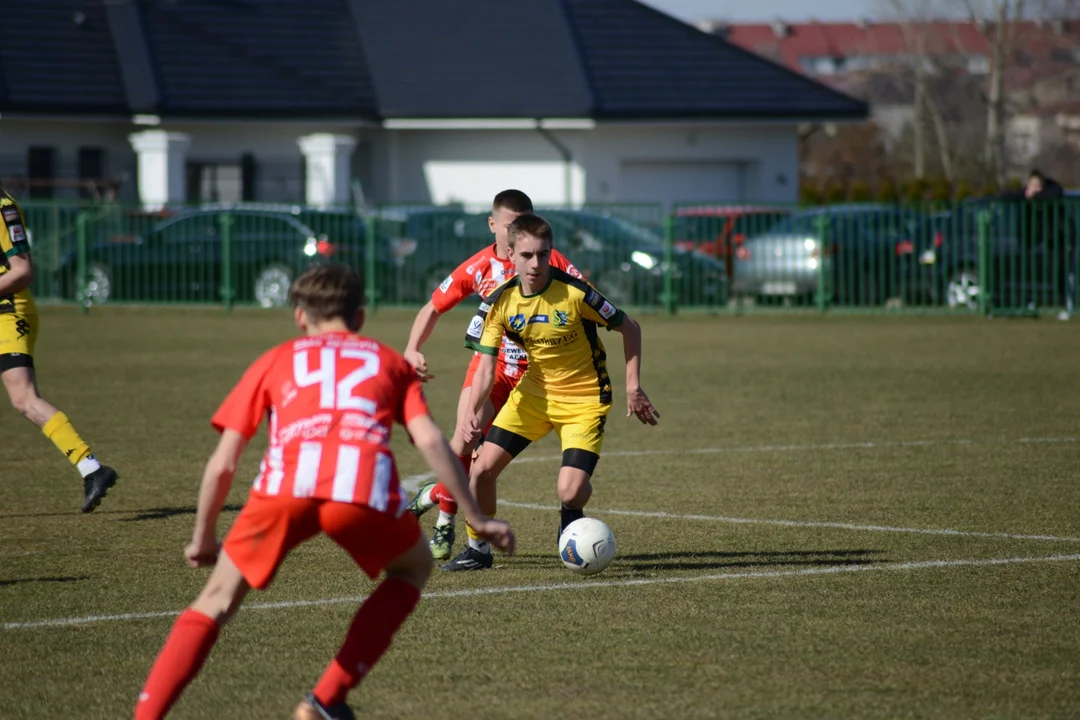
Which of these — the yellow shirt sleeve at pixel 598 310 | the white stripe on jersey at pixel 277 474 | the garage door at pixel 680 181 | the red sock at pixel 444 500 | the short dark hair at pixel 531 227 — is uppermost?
the garage door at pixel 680 181

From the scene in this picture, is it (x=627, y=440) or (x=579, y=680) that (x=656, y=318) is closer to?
(x=627, y=440)

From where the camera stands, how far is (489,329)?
7148 millimetres

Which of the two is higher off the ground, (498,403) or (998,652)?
(498,403)

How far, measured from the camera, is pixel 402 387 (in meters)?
4.57

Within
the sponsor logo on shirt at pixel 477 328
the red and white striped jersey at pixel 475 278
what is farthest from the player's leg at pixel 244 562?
the red and white striped jersey at pixel 475 278

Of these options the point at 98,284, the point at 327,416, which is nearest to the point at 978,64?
the point at 98,284

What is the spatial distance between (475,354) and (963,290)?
18.2 metres

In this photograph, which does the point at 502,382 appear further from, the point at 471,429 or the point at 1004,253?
the point at 1004,253

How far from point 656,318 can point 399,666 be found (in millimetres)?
19534

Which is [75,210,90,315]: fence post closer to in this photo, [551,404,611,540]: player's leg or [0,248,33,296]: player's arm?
[0,248,33,296]: player's arm

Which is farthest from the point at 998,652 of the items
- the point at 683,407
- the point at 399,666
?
the point at 683,407

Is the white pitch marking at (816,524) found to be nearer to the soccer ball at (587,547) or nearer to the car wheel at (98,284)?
the soccer ball at (587,547)

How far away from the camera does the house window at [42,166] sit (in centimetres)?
3628

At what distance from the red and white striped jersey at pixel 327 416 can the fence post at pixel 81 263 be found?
22273 millimetres
